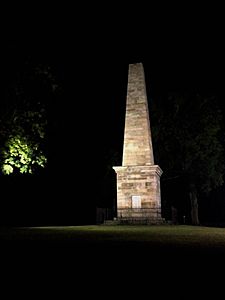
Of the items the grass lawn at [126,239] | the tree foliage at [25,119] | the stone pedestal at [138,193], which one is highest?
the tree foliage at [25,119]

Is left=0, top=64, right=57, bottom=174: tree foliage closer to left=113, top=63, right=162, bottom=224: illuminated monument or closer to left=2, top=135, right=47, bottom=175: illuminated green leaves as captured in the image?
left=2, top=135, right=47, bottom=175: illuminated green leaves

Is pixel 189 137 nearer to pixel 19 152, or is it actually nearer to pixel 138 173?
pixel 138 173

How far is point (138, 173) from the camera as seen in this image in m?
24.7

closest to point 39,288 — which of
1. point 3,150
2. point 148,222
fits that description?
point 3,150

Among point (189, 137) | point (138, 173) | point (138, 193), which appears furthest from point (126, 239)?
point (189, 137)

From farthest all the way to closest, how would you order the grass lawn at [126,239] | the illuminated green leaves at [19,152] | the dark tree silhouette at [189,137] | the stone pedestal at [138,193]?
the dark tree silhouette at [189,137] < the stone pedestal at [138,193] < the illuminated green leaves at [19,152] < the grass lawn at [126,239]

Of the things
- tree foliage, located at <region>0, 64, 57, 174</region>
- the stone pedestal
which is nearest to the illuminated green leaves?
tree foliage, located at <region>0, 64, 57, 174</region>

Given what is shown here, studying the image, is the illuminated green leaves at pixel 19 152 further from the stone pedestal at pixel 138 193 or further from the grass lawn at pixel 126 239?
the stone pedestal at pixel 138 193

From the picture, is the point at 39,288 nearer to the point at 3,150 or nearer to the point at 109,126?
the point at 3,150

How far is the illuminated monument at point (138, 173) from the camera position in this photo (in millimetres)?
24406

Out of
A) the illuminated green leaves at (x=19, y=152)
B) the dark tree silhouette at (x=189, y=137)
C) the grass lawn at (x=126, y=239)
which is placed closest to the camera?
the grass lawn at (x=126, y=239)

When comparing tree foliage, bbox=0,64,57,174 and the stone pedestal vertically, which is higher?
tree foliage, bbox=0,64,57,174

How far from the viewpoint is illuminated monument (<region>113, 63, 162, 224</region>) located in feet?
80.1

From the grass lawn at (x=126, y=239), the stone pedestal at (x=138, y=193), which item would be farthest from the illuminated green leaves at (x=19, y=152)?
the stone pedestal at (x=138, y=193)
